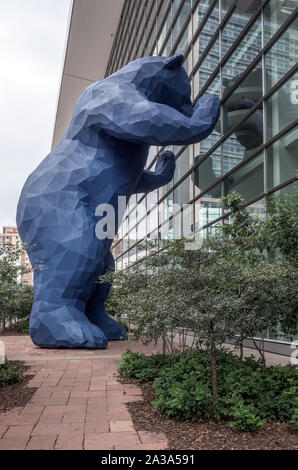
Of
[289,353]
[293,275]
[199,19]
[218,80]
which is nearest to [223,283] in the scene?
[293,275]

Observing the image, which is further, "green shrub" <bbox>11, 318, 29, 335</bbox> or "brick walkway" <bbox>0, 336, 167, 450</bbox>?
"green shrub" <bbox>11, 318, 29, 335</bbox>

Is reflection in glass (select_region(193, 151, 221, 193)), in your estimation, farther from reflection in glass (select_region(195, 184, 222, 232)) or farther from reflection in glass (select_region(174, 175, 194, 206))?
reflection in glass (select_region(174, 175, 194, 206))

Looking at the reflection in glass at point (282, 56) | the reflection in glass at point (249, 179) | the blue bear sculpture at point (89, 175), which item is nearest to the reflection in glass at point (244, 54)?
the reflection in glass at point (282, 56)

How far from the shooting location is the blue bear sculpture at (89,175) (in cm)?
900

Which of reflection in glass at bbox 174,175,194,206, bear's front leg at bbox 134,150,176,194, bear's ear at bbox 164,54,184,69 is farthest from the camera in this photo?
reflection in glass at bbox 174,175,194,206

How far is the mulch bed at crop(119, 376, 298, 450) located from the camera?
3650mm

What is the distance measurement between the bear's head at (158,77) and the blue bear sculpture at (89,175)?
0.02 m

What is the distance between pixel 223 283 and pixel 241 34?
8267mm

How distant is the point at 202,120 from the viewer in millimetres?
9078

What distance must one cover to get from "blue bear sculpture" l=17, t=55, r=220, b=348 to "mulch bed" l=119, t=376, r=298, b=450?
4.86 m

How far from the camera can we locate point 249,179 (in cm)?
1053

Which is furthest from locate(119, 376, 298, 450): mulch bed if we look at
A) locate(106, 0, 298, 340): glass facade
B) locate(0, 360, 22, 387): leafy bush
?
locate(106, 0, 298, 340): glass facade

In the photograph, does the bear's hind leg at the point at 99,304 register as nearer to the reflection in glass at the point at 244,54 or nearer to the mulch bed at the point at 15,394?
the mulch bed at the point at 15,394

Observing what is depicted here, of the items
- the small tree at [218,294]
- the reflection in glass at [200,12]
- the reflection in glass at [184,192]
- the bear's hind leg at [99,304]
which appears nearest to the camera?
the small tree at [218,294]
